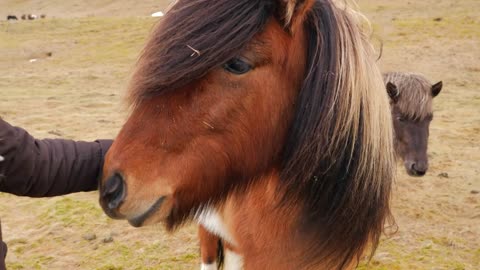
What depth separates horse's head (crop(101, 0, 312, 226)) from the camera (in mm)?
1406

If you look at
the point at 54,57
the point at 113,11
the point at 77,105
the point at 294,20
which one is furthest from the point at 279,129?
the point at 113,11

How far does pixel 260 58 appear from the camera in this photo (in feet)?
4.78

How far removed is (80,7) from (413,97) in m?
35.6

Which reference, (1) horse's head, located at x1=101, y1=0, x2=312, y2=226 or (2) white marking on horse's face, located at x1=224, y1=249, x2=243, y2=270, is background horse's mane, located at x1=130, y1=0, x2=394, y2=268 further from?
(2) white marking on horse's face, located at x1=224, y1=249, x2=243, y2=270

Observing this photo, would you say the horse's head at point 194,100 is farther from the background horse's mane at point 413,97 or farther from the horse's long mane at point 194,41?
the background horse's mane at point 413,97

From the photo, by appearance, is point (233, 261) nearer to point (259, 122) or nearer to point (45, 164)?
point (45, 164)

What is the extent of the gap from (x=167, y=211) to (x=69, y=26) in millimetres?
22292

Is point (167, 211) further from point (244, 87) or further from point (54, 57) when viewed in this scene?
point (54, 57)

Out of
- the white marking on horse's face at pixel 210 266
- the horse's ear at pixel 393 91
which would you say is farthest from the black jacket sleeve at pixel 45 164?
the horse's ear at pixel 393 91

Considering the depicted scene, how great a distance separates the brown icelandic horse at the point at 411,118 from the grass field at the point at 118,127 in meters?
0.51

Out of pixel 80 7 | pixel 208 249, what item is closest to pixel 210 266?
pixel 208 249

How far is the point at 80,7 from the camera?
36188 millimetres

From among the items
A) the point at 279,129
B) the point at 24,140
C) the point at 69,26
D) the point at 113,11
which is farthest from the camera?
the point at 113,11

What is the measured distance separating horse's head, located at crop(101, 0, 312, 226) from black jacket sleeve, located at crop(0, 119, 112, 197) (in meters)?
0.51
